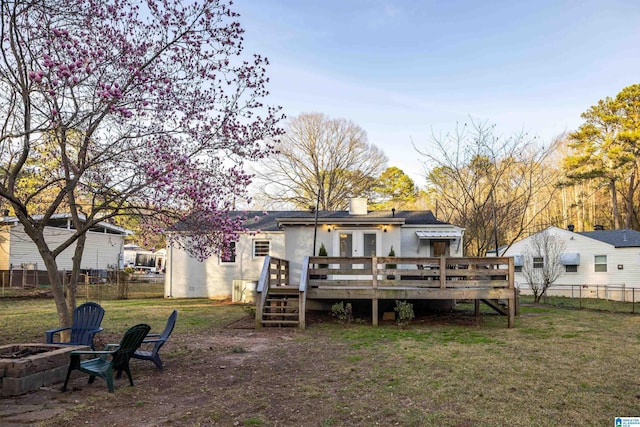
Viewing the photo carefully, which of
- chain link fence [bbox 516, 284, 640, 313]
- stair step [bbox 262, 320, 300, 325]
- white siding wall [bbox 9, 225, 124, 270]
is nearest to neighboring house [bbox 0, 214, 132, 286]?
white siding wall [bbox 9, 225, 124, 270]

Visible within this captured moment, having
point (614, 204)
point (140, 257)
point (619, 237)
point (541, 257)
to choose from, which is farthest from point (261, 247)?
point (140, 257)

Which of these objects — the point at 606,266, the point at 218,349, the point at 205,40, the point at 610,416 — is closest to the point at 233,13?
the point at 205,40

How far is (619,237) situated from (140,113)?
25135 mm

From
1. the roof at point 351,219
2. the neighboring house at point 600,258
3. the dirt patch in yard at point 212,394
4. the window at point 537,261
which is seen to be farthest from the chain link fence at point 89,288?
the window at point 537,261

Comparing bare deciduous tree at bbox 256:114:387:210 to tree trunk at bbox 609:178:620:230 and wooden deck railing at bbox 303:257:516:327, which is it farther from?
wooden deck railing at bbox 303:257:516:327

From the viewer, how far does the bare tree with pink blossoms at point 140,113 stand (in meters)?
6.71

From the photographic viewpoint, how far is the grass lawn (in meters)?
4.54

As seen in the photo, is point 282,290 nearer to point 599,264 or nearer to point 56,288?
point 56,288

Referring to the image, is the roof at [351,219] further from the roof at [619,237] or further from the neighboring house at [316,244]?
the roof at [619,237]

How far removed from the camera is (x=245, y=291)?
17.3m

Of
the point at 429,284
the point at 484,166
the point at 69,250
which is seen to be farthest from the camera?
the point at 69,250

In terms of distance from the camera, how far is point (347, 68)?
19.1m

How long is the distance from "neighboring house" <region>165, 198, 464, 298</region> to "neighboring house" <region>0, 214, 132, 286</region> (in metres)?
4.77

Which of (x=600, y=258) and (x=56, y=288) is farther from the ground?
(x=600, y=258)
